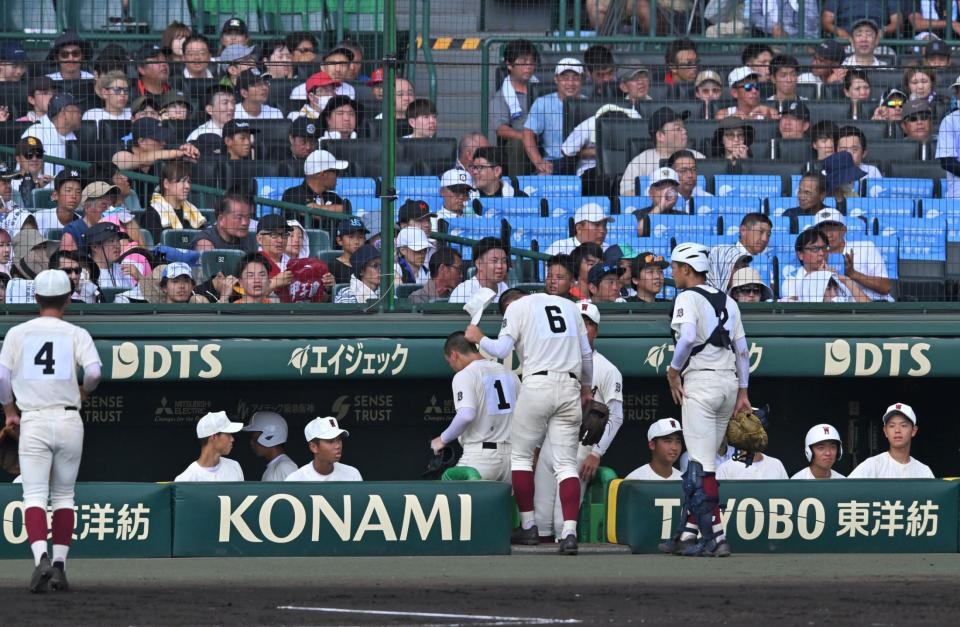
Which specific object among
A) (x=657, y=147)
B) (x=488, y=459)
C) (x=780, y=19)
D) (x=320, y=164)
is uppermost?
(x=780, y=19)

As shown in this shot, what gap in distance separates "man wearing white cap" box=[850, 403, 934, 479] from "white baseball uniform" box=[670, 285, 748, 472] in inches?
69.3

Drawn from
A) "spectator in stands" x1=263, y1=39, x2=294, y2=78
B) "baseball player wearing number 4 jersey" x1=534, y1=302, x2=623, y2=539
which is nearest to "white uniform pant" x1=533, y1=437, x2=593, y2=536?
"baseball player wearing number 4 jersey" x1=534, y1=302, x2=623, y2=539

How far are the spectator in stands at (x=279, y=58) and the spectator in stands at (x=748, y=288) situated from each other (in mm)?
3882

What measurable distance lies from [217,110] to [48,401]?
3956 millimetres

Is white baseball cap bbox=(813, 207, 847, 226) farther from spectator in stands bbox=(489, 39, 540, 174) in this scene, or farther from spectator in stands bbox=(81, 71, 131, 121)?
spectator in stands bbox=(81, 71, 131, 121)

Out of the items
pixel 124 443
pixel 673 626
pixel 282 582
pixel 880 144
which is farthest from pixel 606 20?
pixel 673 626

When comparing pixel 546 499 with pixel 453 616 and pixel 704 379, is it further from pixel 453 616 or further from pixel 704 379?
pixel 453 616

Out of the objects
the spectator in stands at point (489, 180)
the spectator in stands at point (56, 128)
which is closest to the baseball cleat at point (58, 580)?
the spectator in stands at point (56, 128)

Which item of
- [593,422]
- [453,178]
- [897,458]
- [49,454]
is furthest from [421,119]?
[49,454]

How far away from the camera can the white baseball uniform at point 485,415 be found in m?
10.3

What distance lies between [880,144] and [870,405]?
2.19m

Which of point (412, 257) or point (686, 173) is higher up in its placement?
point (686, 173)

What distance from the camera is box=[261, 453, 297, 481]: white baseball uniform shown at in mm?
11297

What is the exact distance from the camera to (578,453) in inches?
411
